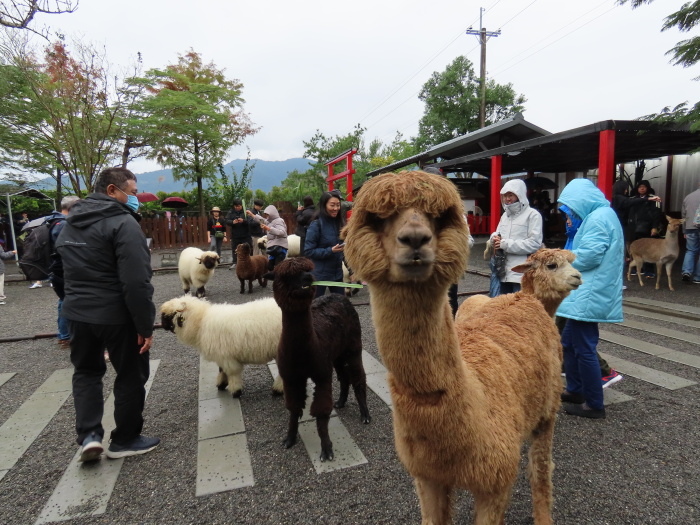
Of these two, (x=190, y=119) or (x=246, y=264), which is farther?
(x=190, y=119)

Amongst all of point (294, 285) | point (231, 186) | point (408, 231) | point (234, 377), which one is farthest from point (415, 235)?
point (231, 186)

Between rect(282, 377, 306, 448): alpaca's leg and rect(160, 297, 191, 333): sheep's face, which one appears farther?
rect(160, 297, 191, 333): sheep's face

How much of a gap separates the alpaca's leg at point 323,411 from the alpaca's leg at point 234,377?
1.26 metres

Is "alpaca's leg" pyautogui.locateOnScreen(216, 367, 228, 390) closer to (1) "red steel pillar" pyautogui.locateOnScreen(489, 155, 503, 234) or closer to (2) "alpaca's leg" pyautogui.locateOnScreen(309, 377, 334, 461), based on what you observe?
(2) "alpaca's leg" pyautogui.locateOnScreen(309, 377, 334, 461)

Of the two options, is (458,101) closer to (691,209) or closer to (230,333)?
(691,209)

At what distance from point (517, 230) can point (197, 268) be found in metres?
6.77

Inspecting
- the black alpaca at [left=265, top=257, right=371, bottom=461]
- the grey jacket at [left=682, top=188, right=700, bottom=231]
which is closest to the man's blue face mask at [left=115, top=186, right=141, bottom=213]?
the black alpaca at [left=265, top=257, right=371, bottom=461]

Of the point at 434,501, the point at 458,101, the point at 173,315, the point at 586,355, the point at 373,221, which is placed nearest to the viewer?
the point at 373,221

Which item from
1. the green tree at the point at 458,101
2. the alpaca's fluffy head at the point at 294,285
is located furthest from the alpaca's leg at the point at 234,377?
the green tree at the point at 458,101

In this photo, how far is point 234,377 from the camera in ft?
12.4

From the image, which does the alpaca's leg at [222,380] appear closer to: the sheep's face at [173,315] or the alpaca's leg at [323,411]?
the sheep's face at [173,315]

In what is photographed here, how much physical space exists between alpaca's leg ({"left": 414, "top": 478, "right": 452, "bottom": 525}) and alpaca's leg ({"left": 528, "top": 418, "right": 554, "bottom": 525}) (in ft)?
2.14

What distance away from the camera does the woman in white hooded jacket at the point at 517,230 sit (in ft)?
12.1

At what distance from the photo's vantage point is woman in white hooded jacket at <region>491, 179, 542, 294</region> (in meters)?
3.68
